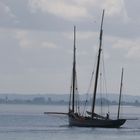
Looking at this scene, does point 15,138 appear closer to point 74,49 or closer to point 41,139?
point 41,139

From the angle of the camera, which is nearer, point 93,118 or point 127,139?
point 127,139

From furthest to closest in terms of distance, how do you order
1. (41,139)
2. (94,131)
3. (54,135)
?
1. (94,131)
2. (54,135)
3. (41,139)

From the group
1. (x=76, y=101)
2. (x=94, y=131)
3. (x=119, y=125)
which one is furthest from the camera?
(x=76, y=101)

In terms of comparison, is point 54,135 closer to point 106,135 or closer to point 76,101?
point 106,135

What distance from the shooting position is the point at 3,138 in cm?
9806

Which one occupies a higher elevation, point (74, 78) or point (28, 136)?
point (74, 78)

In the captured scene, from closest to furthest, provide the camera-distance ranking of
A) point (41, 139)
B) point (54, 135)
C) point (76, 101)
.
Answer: point (41, 139) → point (54, 135) → point (76, 101)

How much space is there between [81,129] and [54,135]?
1572 cm

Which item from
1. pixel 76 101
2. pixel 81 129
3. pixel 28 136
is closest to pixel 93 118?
pixel 81 129

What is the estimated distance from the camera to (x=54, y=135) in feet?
348

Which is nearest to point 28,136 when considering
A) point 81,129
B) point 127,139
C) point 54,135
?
point 54,135

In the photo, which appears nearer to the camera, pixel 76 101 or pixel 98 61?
pixel 98 61

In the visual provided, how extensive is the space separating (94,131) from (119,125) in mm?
9405

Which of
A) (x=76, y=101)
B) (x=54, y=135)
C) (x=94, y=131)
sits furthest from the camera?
(x=76, y=101)
